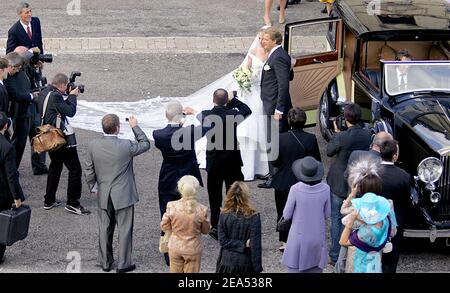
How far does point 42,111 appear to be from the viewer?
1174 centimetres

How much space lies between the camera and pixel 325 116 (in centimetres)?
1444

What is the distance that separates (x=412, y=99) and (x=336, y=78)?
224cm

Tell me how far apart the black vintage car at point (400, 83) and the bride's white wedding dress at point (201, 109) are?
844mm

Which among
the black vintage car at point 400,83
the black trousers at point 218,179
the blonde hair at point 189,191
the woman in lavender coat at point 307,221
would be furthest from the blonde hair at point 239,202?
the black vintage car at point 400,83

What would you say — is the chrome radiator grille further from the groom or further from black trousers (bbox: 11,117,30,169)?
black trousers (bbox: 11,117,30,169)

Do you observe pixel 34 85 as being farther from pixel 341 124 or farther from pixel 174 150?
pixel 341 124

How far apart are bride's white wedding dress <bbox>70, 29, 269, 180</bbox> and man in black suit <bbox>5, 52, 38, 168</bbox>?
6.94 feet

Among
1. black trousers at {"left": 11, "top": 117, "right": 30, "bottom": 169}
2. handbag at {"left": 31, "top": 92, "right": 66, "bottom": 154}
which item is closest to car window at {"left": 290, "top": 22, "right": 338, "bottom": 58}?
black trousers at {"left": 11, "top": 117, "right": 30, "bottom": 169}

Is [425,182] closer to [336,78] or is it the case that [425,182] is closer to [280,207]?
[280,207]

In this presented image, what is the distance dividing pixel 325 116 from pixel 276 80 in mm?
1892

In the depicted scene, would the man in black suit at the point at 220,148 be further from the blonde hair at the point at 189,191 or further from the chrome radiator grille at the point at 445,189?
the chrome radiator grille at the point at 445,189

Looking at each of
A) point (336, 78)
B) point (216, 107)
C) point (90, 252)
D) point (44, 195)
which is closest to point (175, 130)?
point (216, 107)

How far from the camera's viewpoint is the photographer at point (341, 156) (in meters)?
10.6

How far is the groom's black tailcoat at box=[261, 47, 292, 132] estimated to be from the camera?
1260cm
